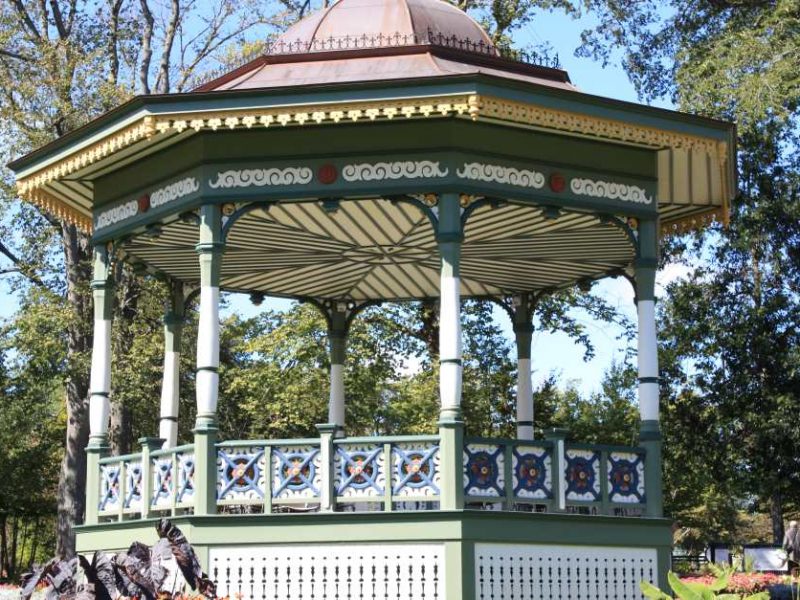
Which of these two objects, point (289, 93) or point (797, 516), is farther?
point (797, 516)


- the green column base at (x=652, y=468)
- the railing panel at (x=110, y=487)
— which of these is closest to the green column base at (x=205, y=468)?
the railing panel at (x=110, y=487)

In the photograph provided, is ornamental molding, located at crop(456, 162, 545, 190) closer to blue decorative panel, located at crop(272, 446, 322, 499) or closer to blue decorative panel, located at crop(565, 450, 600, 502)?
blue decorative panel, located at crop(565, 450, 600, 502)

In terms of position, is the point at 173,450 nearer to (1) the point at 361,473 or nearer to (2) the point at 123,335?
(1) the point at 361,473

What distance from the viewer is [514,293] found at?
21.1 metres

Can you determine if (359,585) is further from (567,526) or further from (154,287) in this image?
(154,287)

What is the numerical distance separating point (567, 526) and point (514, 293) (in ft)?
23.2

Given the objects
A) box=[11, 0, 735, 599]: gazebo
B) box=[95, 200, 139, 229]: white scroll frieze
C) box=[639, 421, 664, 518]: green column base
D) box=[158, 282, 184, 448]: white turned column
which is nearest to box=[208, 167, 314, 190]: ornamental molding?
box=[11, 0, 735, 599]: gazebo

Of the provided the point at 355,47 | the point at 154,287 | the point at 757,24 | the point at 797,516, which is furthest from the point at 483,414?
the point at 797,516

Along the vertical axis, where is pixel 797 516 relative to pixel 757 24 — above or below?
below

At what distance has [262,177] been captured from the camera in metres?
15.1

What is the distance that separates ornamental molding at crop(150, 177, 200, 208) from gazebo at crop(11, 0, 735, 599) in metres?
0.02

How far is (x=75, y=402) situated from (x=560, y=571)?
1756 cm

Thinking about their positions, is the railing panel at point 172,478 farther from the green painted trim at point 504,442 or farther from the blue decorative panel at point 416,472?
the green painted trim at point 504,442

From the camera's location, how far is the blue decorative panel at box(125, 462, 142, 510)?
15.8m
